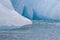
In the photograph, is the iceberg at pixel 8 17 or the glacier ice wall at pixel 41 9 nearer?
the iceberg at pixel 8 17

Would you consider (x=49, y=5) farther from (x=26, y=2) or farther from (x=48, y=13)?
(x=26, y=2)

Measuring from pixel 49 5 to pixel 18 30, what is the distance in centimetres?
102

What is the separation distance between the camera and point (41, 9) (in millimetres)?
3154

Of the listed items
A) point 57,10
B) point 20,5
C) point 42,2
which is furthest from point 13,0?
point 57,10

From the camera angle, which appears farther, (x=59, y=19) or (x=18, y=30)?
(x=59, y=19)

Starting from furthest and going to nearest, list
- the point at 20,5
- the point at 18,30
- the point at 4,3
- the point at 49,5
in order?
the point at 49,5, the point at 20,5, the point at 4,3, the point at 18,30

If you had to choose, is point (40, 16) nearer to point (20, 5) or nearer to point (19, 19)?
point (20, 5)

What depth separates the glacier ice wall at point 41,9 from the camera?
3057 millimetres

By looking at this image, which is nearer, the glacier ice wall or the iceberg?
the iceberg

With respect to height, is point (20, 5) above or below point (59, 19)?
above

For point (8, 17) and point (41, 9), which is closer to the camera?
point (8, 17)


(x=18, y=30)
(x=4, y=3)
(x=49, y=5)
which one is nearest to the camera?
(x=18, y=30)

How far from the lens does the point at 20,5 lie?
299 centimetres

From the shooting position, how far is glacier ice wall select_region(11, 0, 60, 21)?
3.06 m
